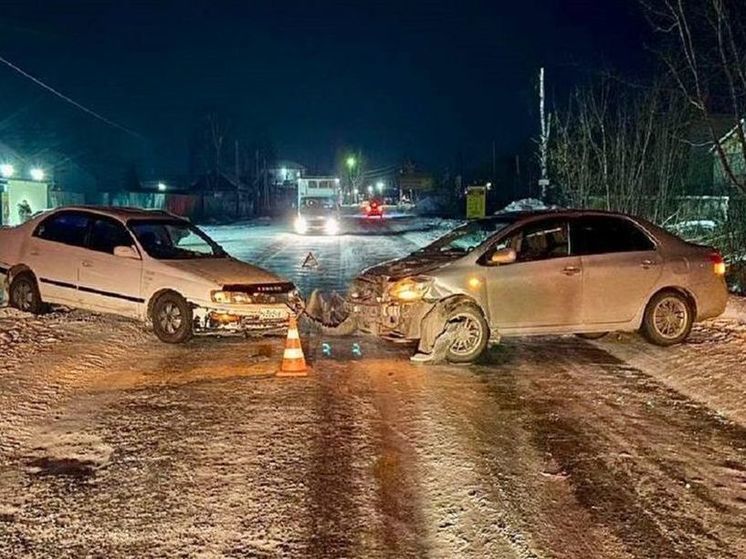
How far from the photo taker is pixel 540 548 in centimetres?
452

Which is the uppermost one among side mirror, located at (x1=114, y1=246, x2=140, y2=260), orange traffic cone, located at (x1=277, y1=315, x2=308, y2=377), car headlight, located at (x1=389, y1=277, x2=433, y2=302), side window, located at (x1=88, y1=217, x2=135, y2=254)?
side window, located at (x1=88, y1=217, x2=135, y2=254)

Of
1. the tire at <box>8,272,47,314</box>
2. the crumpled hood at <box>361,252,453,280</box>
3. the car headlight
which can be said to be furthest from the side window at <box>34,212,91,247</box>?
the car headlight

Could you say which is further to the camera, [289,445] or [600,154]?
[600,154]

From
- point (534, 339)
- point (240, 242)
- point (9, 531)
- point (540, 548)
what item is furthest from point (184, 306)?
point (240, 242)

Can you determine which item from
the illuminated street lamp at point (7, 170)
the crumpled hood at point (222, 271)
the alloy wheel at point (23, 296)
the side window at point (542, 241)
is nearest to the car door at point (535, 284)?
the side window at point (542, 241)

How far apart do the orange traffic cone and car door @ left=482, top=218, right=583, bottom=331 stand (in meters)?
2.25

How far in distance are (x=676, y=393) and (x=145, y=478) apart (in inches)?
201

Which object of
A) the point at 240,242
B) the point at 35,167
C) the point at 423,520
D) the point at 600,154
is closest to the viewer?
the point at 423,520

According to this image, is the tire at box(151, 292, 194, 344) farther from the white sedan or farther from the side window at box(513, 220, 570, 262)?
the side window at box(513, 220, 570, 262)

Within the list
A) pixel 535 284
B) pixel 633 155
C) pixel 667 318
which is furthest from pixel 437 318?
pixel 633 155

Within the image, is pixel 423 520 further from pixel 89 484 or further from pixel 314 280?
pixel 314 280

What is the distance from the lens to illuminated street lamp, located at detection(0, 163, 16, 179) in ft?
120

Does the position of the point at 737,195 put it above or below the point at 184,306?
above

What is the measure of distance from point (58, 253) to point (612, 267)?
7414 mm
